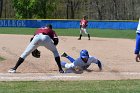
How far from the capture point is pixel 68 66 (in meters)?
12.7

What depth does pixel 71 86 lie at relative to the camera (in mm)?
8359

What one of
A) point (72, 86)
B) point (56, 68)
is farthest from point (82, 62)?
point (72, 86)

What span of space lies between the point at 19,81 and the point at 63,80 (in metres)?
1.02

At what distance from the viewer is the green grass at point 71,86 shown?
7.72 meters

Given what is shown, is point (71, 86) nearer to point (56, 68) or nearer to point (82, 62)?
point (82, 62)

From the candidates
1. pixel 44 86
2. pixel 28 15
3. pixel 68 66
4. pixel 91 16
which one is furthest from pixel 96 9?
pixel 44 86

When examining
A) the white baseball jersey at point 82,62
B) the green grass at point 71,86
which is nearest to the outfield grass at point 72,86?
the green grass at point 71,86

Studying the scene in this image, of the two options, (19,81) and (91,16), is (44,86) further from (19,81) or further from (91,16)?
(91,16)

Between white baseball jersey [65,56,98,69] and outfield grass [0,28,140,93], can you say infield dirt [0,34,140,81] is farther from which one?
outfield grass [0,28,140,93]

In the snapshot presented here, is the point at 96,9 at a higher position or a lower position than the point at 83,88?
lower

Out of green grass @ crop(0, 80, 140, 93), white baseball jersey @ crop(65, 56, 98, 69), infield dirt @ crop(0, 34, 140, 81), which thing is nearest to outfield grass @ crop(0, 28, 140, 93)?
green grass @ crop(0, 80, 140, 93)

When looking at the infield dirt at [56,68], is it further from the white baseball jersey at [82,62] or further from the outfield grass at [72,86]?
the outfield grass at [72,86]

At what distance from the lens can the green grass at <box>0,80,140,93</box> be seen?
7.72 meters

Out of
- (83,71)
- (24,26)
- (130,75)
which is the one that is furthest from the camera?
(24,26)
